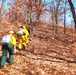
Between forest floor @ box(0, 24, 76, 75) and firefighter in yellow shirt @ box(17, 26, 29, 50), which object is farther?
firefighter in yellow shirt @ box(17, 26, 29, 50)

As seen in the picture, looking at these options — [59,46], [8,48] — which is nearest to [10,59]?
[8,48]

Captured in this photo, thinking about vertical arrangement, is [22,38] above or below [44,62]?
above

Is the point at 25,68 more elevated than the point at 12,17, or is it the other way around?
the point at 12,17

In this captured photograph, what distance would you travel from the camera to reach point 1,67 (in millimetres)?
12562

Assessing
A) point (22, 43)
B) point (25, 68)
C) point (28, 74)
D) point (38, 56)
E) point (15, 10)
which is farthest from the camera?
point (15, 10)

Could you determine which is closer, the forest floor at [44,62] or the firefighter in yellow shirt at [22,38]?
the forest floor at [44,62]

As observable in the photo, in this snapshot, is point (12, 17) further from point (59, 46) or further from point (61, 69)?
point (61, 69)

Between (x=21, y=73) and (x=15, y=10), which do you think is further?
→ (x=15, y=10)

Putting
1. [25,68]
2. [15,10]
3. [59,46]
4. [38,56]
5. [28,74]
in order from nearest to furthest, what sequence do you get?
1. [28,74]
2. [25,68]
3. [38,56]
4. [59,46]
5. [15,10]

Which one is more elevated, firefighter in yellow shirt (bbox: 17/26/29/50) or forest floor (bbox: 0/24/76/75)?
firefighter in yellow shirt (bbox: 17/26/29/50)

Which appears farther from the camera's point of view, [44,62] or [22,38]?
[22,38]

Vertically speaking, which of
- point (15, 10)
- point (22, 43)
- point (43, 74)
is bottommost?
point (43, 74)

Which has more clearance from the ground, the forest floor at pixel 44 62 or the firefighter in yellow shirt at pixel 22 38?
the firefighter in yellow shirt at pixel 22 38

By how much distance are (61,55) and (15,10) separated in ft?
91.3
